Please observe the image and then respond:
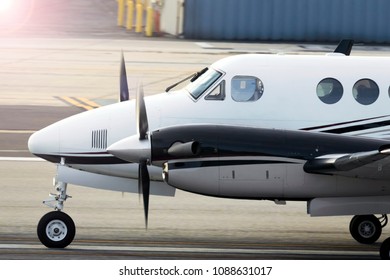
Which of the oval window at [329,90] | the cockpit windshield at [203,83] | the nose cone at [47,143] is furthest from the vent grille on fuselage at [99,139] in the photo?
the oval window at [329,90]

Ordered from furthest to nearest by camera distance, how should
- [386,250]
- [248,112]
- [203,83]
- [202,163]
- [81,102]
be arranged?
1. [81,102]
2. [203,83]
3. [248,112]
4. [386,250]
5. [202,163]

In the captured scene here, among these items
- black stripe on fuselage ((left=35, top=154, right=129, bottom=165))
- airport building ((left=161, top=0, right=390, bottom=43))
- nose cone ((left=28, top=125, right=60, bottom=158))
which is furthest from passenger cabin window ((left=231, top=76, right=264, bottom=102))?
airport building ((left=161, top=0, right=390, bottom=43))

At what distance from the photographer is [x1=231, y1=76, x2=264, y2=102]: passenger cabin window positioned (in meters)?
14.6

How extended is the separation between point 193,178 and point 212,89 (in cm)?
180

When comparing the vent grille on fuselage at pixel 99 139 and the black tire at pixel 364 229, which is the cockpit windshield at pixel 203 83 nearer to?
the vent grille on fuselage at pixel 99 139

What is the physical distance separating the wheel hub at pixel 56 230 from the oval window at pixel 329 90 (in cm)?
405

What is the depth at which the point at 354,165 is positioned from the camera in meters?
13.1

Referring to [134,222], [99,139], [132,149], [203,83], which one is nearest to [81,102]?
[134,222]

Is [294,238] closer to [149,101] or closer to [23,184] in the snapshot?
[149,101]

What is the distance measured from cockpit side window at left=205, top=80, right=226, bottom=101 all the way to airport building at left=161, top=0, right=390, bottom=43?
102 feet

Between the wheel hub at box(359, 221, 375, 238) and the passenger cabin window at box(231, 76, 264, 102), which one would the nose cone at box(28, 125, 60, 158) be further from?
the wheel hub at box(359, 221, 375, 238)

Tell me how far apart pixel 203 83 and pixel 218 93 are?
35 centimetres

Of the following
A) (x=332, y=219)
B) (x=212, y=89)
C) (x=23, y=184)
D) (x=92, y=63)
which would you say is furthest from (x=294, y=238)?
(x=92, y=63)

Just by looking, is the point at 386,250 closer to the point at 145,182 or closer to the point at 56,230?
the point at 145,182
